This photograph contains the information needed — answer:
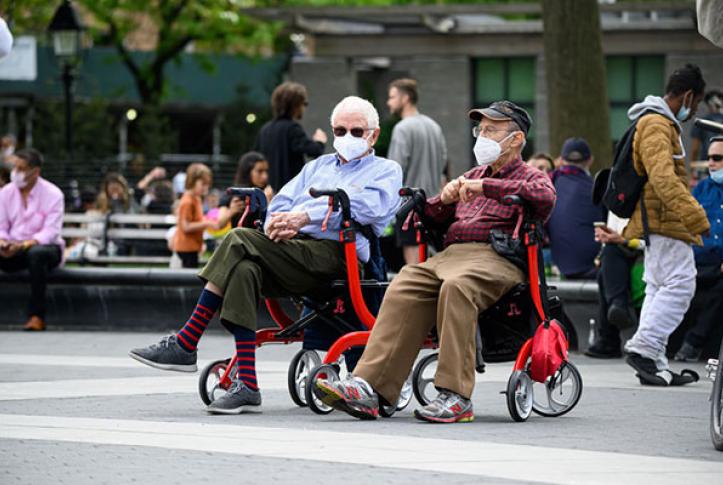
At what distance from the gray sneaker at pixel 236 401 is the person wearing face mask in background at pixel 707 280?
457 centimetres

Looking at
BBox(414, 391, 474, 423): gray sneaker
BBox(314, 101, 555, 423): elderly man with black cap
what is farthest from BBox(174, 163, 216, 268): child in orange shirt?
BBox(414, 391, 474, 423): gray sneaker

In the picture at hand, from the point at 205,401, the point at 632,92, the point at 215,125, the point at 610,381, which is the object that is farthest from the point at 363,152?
the point at 215,125

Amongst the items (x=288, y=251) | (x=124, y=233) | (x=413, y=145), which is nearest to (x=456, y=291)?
(x=288, y=251)

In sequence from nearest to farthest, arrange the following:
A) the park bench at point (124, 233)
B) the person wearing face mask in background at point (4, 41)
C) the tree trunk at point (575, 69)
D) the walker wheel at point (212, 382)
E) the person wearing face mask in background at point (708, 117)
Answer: the person wearing face mask in background at point (4, 41) < the walker wheel at point (212, 382) < the person wearing face mask in background at point (708, 117) < the park bench at point (124, 233) < the tree trunk at point (575, 69)

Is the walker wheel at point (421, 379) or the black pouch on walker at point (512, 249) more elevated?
the black pouch on walker at point (512, 249)

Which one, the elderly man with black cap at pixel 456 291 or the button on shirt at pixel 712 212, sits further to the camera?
the button on shirt at pixel 712 212

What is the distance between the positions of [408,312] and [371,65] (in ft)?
68.4

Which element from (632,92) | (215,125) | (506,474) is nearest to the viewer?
(506,474)

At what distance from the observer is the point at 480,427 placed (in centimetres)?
774

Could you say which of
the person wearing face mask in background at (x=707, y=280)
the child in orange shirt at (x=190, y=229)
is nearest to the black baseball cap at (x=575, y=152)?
the person wearing face mask in background at (x=707, y=280)

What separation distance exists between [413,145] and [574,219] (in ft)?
5.74

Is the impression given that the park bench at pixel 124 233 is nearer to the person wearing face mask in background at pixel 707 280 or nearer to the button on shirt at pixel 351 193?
the person wearing face mask in background at pixel 707 280

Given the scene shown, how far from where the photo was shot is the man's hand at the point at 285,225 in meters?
8.41

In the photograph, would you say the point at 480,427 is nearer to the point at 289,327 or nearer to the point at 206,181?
the point at 289,327
